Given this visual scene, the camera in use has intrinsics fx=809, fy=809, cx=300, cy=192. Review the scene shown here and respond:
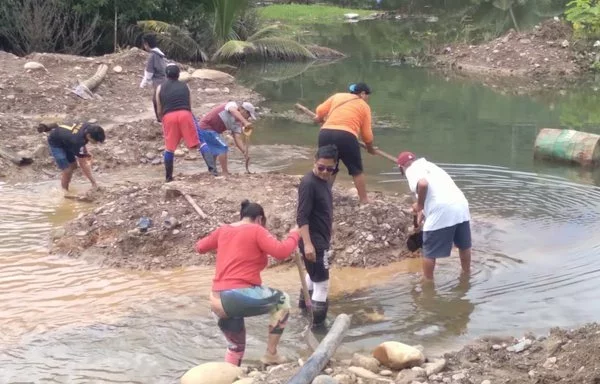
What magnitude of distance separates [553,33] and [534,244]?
19.9 metres

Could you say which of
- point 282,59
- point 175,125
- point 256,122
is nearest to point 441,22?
point 282,59

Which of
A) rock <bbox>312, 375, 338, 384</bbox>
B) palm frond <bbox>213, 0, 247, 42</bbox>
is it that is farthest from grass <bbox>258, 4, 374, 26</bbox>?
rock <bbox>312, 375, 338, 384</bbox>

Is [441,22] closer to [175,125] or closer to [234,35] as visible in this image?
[234,35]

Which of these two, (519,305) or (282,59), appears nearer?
(519,305)

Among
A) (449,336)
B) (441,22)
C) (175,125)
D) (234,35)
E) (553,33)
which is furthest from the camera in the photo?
(441,22)

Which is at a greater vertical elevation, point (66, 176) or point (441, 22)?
point (441, 22)

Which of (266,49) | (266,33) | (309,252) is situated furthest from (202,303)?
(266,33)

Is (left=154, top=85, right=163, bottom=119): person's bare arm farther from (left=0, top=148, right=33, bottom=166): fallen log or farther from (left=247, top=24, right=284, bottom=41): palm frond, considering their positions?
(left=247, top=24, right=284, bottom=41): palm frond

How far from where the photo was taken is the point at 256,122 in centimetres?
1762

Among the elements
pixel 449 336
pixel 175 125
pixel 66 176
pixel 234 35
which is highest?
pixel 234 35

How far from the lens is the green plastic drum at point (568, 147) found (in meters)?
13.2

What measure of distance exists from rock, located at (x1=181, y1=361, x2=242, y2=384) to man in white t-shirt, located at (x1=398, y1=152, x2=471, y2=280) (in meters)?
2.74

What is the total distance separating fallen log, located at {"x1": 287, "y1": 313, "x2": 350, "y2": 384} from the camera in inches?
208

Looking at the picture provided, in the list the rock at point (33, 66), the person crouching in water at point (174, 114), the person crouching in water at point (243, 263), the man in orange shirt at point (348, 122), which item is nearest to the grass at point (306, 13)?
the rock at point (33, 66)
